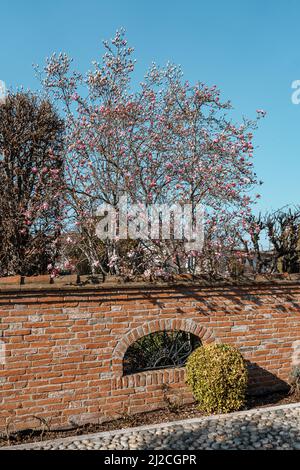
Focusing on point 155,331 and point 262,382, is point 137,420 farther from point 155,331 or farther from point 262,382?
point 262,382

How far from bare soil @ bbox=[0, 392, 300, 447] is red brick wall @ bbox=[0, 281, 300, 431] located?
10 centimetres

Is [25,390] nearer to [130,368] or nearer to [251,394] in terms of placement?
[130,368]

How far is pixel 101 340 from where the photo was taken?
5406 millimetres

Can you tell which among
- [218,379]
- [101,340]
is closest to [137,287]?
[101,340]

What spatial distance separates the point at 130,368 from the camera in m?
6.10

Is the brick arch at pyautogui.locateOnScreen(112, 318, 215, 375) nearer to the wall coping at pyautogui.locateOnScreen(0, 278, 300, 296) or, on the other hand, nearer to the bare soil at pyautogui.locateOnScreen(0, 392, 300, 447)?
the wall coping at pyautogui.locateOnScreen(0, 278, 300, 296)

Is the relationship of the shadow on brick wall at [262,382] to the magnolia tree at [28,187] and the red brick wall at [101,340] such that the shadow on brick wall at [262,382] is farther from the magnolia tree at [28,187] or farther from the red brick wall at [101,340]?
the magnolia tree at [28,187]

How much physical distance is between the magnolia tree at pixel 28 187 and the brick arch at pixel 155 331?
3238 mm

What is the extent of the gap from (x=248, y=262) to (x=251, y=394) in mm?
3053

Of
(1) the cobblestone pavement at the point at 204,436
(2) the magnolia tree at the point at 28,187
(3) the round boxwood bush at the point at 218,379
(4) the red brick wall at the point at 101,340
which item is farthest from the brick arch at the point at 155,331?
(2) the magnolia tree at the point at 28,187

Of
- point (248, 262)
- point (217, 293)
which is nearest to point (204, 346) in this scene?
point (217, 293)

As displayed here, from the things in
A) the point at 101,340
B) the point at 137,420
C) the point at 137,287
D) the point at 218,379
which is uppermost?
the point at 137,287

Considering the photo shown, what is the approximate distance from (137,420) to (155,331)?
1168 mm

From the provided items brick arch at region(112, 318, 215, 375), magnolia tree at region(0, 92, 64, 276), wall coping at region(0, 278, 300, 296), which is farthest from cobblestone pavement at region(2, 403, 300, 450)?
magnolia tree at region(0, 92, 64, 276)
